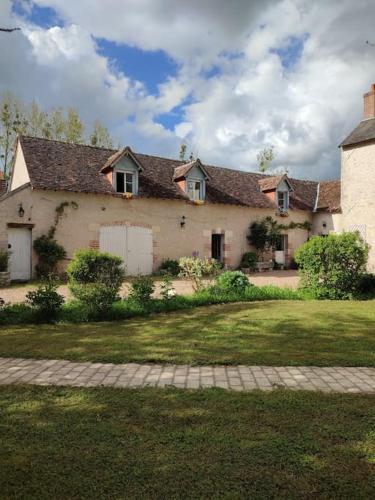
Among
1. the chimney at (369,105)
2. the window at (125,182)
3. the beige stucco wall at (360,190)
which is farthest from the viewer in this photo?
the chimney at (369,105)

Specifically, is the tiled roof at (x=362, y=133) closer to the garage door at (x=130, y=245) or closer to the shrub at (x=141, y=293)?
the garage door at (x=130, y=245)

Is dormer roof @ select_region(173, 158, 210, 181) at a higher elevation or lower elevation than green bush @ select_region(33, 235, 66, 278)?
higher

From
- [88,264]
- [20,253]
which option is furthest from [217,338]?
[20,253]

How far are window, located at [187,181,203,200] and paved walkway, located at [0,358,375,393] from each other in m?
16.0

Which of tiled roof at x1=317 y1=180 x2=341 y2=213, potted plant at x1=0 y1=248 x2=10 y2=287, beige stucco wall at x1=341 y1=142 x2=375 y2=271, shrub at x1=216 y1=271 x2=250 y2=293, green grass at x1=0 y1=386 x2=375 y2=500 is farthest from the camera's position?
tiled roof at x1=317 y1=180 x2=341 y2=213

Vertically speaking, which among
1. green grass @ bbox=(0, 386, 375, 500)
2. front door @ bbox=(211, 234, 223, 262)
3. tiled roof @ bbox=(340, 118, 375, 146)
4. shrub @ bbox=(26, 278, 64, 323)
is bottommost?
green grass @ bbox=(0, 386, 375, 500)

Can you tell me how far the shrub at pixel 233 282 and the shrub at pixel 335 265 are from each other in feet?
6.89

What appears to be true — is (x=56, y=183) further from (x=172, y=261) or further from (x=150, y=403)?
(x=150, y=403)

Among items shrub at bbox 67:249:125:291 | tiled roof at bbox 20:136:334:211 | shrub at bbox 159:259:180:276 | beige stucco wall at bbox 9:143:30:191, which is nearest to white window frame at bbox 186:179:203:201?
tiled roof at bbox 20:136:334:211

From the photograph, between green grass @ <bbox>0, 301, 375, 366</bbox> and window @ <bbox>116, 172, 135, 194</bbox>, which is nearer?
green grass @ <bbox>0, 301, 375, 366</bbox>

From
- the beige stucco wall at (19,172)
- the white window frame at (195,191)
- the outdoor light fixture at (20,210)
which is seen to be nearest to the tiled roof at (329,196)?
the white window frame at (195,191)

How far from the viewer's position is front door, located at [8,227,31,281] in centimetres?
1560

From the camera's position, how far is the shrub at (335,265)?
37.0ft

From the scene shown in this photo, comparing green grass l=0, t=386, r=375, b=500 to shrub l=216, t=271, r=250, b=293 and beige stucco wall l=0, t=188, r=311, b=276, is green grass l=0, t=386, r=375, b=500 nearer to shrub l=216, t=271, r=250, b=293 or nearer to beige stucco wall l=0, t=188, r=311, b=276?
shrub l=216, t=271, r=250, b=293
